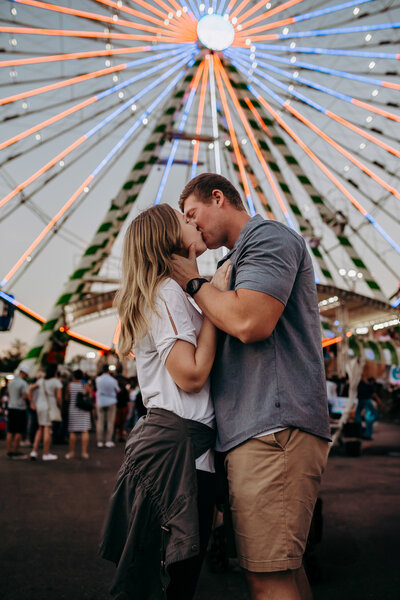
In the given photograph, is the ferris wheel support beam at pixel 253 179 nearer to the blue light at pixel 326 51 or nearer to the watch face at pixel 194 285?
the blue light at pixel 326 51

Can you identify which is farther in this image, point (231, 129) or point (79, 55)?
point (231, 129)

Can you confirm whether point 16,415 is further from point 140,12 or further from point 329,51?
point 329,51

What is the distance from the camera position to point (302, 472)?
176 centimetres

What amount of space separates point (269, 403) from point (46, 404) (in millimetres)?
8379

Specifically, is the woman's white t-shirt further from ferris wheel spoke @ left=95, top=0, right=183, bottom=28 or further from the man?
ferris wheel spoke @ left=95, top=0, right=183, bottom=28

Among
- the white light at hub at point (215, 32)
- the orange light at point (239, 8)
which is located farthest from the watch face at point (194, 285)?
the orange light at point (239, 8)

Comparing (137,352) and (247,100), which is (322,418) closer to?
(137,352)

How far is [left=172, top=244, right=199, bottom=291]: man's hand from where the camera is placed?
6.42ft

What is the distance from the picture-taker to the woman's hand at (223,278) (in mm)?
1918

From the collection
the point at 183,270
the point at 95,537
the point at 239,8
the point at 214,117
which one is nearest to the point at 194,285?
the point at 183,270

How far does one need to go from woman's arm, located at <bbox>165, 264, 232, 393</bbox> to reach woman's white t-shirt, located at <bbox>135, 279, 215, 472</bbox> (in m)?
0.02

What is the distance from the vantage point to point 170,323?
6.09 feet

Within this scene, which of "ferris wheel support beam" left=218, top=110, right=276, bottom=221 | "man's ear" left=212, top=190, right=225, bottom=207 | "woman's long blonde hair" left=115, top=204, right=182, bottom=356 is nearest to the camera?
"woman's long blonde hair" left=115, top=204, right=182, bottom=356

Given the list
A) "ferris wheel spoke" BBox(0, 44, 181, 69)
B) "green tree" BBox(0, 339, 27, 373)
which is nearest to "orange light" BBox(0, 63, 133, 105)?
"ferris wheel spoke" BBox(0, 44, 181, 69)
